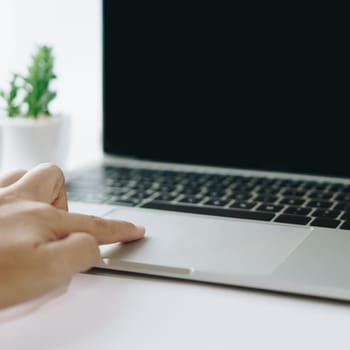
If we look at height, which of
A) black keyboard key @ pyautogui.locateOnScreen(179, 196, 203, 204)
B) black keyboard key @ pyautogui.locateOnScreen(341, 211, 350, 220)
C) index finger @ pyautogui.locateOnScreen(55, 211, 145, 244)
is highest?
index finger @ pyautogui.locateOnScreen(55, 211, 145, 244)

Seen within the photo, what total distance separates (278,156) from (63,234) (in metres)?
0.54

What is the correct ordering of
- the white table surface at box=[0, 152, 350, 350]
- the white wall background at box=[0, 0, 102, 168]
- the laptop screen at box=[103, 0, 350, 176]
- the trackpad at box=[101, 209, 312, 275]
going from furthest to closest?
the white wall background at box=[0, 0, 102, 168] → the laptop screen at box=[103, 0, 350, 176] → the trackpad at box=[101, 209, 312, 275] → the white table surface at box=[0, 152, 350, 350]

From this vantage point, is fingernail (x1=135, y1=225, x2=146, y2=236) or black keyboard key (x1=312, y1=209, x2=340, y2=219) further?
black keyboard key (x1=312, y1=209, x2=340, y2=219)

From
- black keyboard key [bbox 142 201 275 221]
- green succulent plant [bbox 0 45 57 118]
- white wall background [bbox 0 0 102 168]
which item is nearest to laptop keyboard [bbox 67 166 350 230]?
Answer: black keyboard key [bbox 142 201 275 221]

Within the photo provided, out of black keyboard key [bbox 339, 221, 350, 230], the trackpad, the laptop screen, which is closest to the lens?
the trackpad

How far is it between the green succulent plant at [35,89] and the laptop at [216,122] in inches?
4.1

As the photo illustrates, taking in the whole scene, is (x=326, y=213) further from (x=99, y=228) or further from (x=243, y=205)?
(x=99, y=228)

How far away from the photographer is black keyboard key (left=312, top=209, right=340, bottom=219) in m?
0.90

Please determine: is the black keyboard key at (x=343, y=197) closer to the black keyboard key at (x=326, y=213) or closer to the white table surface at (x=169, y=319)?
the black keyboard key at (x=326, y=213)

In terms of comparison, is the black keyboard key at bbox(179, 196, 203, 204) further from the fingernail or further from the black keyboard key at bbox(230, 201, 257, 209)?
the fingernail

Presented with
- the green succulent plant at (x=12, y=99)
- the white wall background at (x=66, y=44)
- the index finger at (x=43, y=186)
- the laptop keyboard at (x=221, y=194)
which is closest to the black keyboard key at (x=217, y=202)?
the laptop keyboard at (x=221, y=194)

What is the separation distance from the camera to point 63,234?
2.22 feet

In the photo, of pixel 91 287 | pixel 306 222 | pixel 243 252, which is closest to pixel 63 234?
pixel 91 287

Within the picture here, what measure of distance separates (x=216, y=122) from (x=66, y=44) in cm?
40
